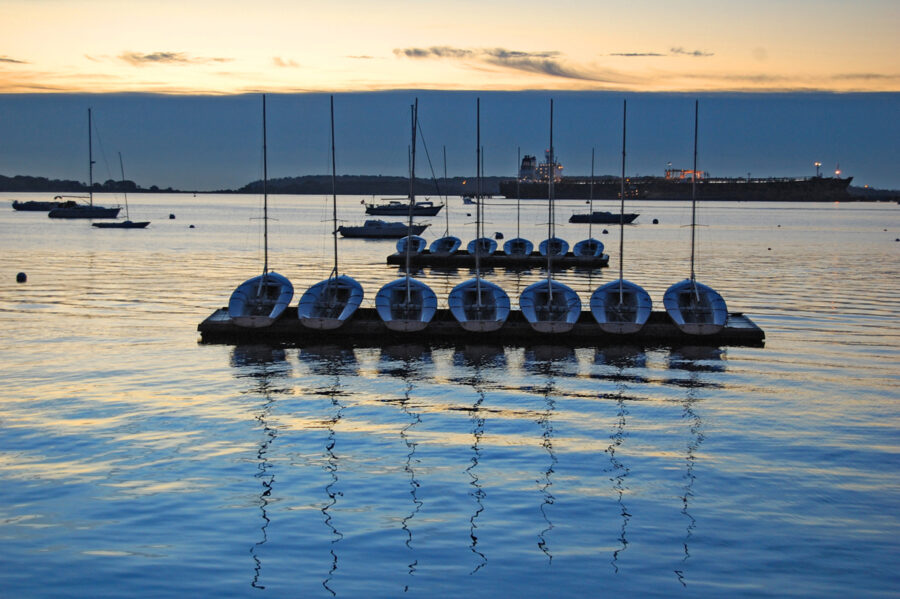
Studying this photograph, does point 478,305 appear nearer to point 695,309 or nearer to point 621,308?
point 621,308

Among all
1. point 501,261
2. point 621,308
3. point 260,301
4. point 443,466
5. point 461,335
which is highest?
point 501,261

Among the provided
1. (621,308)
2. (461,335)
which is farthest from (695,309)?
(461,335)

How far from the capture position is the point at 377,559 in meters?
12.7

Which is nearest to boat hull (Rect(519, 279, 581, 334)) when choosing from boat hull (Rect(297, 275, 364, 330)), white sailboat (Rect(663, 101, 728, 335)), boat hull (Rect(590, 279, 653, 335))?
boat hull (Rect(590, 279, 653, 335))

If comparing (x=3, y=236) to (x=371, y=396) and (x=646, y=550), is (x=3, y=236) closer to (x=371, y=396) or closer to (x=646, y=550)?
(x=371, y=396)

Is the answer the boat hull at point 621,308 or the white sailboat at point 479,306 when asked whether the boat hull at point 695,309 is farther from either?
the white sailboat at point 479,306

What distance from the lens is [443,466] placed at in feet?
56.3

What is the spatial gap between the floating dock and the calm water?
43.7 inches

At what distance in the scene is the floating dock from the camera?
32062mm

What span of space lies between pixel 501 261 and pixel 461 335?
3567 cm

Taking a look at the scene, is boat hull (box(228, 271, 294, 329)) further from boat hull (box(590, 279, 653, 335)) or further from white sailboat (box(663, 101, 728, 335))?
white sailboat (box(663, 101, 728, 335))

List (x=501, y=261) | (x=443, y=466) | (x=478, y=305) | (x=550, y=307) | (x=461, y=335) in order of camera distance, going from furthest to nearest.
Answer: (x=501, y=261) → (x=550, y=307) → (x=478, y=305) → (x=461, y=335) → (x=443, y=466)

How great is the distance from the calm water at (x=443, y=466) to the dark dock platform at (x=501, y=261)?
31.7m

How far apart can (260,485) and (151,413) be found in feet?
20.5
